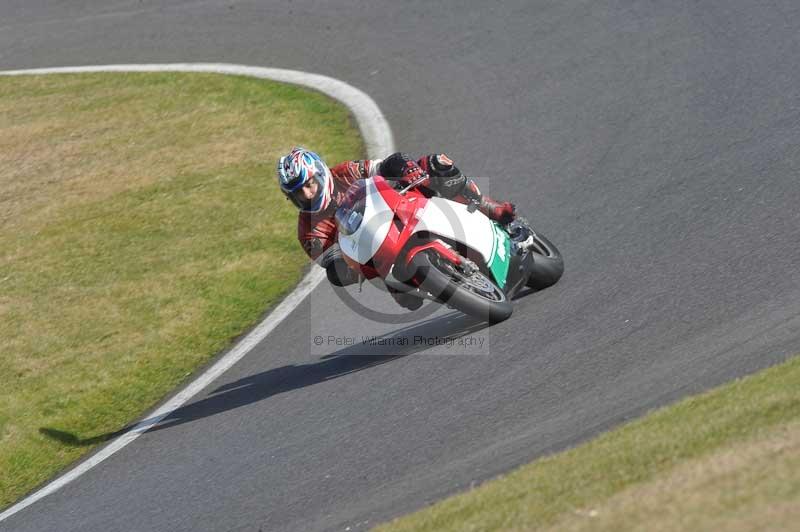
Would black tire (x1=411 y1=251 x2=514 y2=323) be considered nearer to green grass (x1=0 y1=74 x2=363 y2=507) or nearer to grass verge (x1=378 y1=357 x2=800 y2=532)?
grass verge (x1=378 y1=357 x2=800 y2=532)

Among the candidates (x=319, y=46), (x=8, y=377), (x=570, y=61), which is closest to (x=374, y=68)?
(x=319, y=46)

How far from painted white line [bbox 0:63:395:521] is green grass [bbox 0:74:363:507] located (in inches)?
8.5

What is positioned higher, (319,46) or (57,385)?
(319,46)

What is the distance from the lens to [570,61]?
13656 mm

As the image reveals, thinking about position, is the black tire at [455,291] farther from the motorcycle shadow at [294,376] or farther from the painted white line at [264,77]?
the painted white line at [264,77]

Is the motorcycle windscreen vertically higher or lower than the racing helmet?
lower

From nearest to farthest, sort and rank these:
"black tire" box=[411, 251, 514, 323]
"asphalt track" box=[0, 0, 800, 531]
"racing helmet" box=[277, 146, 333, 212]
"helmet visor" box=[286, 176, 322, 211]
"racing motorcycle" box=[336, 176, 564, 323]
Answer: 1. "asphalt track" box=[0, 0, 800, 531]
2. "black tire" box=[411, 251, 514, 323]
3. "racing motorcycle" box=[336, 176, 564, 323]
4. "racing helmet" box=[277, 146, 333, 212]
5. "helmet visor" box=[286, 176, 322, 211]

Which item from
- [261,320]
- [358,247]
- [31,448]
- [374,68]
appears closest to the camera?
[358,247]

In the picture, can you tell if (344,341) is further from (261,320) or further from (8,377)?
(8,377)

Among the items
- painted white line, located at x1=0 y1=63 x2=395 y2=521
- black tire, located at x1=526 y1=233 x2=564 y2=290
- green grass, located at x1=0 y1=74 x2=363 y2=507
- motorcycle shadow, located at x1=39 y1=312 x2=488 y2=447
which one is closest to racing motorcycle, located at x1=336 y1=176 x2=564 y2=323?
black tire, located at x1=526 y1=233 x2=564 y2=290

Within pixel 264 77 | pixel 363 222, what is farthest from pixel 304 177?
pixel 264 77

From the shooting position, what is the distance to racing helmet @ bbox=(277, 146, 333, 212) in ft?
26.8

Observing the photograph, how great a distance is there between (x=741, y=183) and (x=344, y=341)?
362 centimetres

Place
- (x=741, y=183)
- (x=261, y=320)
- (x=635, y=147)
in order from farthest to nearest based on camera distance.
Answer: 1. (x=635, y=147)
2. (x=261, y=320)
3. (x=741, y=183)
